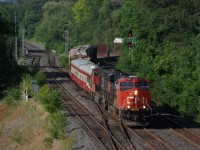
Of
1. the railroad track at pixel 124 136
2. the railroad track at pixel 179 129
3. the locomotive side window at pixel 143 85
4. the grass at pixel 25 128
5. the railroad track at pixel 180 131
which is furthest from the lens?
the locomotive side window at pixel 143 85

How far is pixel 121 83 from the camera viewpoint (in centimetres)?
2709

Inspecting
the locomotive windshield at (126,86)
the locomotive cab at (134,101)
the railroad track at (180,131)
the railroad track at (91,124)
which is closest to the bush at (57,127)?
the railroad track at (91,124)

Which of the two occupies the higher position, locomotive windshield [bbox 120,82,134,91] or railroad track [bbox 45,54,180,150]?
locomotive windshield [bbox 120,82,134,91]

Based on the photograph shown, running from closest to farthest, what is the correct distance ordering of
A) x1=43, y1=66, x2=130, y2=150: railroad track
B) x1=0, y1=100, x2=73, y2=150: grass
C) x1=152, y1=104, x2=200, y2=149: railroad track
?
x1=43, y1=66, x2=130, y2=150: railroad track, x1=152, y1=104, x2=200, y2=149: railroad track, x1=0, y1=100, x2=73, y2=150: grass

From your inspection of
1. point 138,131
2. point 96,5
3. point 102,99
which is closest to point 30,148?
point 138,131

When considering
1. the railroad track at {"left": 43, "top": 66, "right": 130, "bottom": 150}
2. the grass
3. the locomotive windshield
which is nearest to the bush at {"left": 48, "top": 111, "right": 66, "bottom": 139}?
the grass

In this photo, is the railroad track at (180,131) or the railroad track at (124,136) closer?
the railroad track at (124,136)

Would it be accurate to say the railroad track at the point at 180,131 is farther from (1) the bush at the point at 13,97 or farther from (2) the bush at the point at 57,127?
(1) the bush at the point at 13,97

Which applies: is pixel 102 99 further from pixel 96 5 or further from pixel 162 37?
pixel 96 5

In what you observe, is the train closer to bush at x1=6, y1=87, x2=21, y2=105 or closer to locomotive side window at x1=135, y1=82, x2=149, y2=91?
locomotive side window at x1=135, y1=82, x2=149, y2=91

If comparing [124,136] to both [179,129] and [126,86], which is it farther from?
[179,129]

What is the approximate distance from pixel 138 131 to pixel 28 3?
513ft

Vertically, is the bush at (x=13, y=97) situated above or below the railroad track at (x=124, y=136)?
below

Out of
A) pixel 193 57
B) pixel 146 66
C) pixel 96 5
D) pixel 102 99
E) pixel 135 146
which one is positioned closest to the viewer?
pixel 135 146
